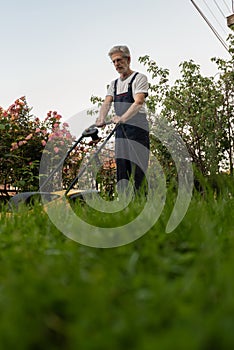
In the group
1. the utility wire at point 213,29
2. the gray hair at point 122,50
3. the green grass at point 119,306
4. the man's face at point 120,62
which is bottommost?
the green grass at point 119,306

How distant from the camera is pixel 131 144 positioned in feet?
14.6

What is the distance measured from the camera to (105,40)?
28.7ft

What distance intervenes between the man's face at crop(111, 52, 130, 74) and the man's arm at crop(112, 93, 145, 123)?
1.19 feet

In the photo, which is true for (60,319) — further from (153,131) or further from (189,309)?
(153,131)

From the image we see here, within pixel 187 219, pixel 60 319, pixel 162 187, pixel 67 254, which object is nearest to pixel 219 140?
pixel 162 187

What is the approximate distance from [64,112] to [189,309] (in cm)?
759

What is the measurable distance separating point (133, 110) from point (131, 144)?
39 centimetres

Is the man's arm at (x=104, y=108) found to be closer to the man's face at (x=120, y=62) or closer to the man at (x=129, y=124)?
the man at (x=129, y=124)

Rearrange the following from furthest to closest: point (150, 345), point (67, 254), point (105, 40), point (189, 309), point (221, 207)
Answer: point (105, 40) → point (221, 207) → point (67, 254) → point (189, 309) → point (150, 345)

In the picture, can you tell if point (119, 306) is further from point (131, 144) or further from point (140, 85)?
point (140, 85)

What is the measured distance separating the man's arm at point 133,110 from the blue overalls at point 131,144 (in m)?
0.22

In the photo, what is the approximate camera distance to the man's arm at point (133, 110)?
13.5ft

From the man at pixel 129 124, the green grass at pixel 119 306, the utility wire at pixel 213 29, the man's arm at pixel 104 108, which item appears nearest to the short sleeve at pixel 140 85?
the man at pixel 129 124

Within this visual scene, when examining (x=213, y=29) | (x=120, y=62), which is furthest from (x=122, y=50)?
(x=213, y=29)
